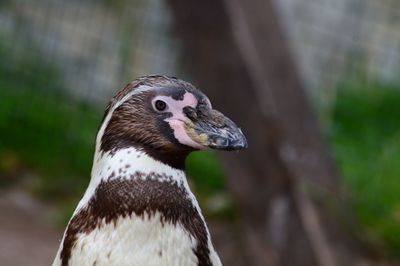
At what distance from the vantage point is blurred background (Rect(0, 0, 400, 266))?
421cm

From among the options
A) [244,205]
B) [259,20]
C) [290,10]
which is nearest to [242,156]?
[244,205]

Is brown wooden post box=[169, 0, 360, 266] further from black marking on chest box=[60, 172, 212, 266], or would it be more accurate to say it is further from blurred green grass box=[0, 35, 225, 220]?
black marking on chest box=[60, 172, 212, 266]

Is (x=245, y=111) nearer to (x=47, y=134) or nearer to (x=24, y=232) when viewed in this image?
(x=24, y=232)

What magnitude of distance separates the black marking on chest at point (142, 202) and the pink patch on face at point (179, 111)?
75mm

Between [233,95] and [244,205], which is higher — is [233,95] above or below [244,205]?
above

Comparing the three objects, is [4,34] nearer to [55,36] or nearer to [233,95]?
[55,36]

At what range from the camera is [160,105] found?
6.91ft

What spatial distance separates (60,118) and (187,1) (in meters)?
1.57

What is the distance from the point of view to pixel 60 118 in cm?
572

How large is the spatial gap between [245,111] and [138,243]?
86.7 inches

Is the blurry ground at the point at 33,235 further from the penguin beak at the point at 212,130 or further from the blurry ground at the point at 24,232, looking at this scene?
the penguin beak at the point at 212,130

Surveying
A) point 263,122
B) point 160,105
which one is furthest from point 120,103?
point 263,122

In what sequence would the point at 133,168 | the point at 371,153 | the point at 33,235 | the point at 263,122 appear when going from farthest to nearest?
the point at 371,153
the point at 33,235
the point at 263,122
the point at 133,168

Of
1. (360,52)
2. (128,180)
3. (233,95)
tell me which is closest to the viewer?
(128,180)
